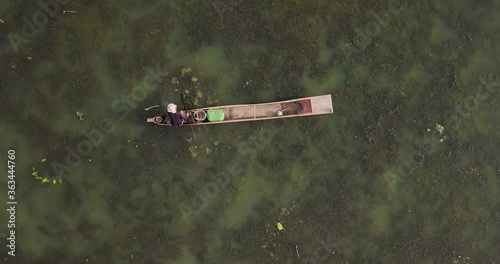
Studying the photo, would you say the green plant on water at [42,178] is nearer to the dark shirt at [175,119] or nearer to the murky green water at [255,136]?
the murky green water at [255,136]

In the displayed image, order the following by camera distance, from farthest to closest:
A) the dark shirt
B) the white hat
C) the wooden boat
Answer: the wooden boat < the dark shirt < the white hat

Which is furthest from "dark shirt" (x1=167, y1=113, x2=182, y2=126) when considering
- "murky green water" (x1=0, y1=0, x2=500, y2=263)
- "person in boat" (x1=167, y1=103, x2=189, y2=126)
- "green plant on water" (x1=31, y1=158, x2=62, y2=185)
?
"green plant on water" (x1=31, y1=158, x2=62, y2=185)

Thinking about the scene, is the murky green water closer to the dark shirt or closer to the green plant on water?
the green plant on water

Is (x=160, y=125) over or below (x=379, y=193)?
over

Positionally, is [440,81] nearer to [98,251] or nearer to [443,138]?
[443,138]

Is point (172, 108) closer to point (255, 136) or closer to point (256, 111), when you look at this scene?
point (256, 111)

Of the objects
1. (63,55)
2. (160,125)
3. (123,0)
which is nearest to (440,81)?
(160,125)
